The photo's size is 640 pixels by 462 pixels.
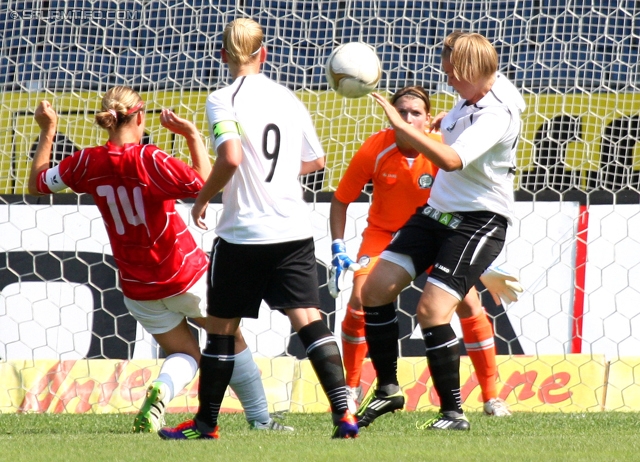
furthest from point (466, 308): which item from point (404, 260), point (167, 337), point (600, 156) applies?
point (600, 156)

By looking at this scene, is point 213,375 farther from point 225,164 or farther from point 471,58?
point 471,58

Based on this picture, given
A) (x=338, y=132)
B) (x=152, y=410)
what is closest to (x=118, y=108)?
(x=152, y=410)

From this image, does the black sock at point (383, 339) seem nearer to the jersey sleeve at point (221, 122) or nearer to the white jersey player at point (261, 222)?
the white jersey player at point (261, 222)

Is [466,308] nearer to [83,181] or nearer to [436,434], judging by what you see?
[436,434]

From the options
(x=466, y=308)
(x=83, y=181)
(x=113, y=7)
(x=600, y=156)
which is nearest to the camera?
(x=83, y=181)

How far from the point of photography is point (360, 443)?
3354mm

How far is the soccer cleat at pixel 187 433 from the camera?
145 inches

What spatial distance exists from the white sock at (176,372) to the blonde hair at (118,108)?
1.07 meters

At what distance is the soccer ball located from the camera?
402cm

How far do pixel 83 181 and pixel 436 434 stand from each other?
1855 mm

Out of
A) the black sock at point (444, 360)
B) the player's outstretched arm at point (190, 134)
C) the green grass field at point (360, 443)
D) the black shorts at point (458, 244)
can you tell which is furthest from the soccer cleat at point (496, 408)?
the player's outstretched arm at point (190, 134)

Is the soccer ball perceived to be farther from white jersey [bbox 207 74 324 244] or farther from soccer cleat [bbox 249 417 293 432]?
soccer cleat [bbox 249 417 293 432]

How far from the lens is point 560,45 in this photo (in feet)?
21.4

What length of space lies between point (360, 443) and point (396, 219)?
189 centimetres
